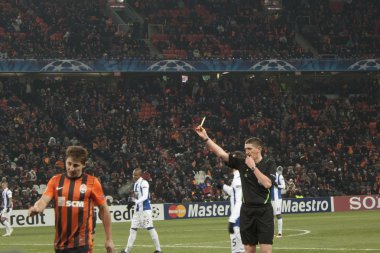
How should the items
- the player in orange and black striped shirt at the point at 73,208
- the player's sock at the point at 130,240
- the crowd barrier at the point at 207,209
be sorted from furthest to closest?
1. the crowd barrier at the point at 207,209
2. the player's sock at the point at 130,240
3. the player in orange and black striped shirt at the point at 73,208

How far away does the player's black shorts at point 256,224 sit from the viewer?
13070 millimetres

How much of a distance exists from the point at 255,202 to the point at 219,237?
1538 cm

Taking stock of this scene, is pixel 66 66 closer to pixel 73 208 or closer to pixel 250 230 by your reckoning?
pixel 250 230

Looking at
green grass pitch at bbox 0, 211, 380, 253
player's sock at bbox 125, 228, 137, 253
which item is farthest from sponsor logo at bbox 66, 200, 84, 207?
player's sock at bbox 125, 228, 137, 253

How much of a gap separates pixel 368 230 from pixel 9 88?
27097 millimetres

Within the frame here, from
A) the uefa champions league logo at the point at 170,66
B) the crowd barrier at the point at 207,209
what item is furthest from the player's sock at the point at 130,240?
the uefa champions league logo at the point at 170,66

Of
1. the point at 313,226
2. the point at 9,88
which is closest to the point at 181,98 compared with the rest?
the point at 9,88

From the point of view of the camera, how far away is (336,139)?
52.3 metres

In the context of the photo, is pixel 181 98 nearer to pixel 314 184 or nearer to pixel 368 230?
pixel 314 184

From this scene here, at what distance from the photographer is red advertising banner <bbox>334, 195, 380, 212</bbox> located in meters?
46.5

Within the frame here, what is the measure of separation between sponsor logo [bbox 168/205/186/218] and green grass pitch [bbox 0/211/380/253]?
2.08 metres

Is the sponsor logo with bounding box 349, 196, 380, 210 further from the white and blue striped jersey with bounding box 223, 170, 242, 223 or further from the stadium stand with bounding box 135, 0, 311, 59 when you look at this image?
the white and blue striped jersey with bounding box 223, 170, 242, 223

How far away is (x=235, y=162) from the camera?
12.9 metres

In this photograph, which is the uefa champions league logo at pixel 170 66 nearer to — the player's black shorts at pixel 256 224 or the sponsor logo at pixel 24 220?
the sponsor logo at pixel 24 220
